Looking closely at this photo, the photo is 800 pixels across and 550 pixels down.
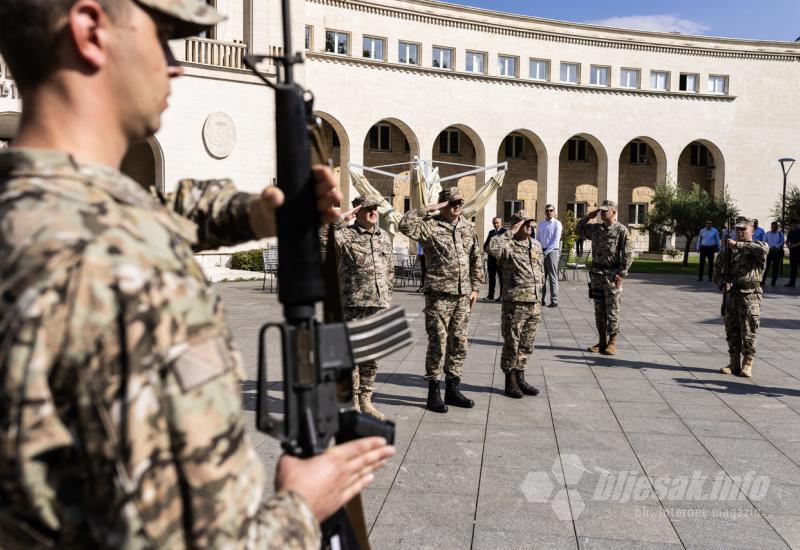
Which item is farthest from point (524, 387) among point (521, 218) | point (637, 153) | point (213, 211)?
point (637, 153)

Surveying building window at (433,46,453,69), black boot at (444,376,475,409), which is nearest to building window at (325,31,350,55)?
building window at (433,46,453,69)

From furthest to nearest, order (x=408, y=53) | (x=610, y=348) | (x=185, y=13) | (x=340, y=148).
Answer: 1. (x=408, y=53)
2. (x=340, y=148)
3. (x=610, y=348)
4. (x=185, y=13)

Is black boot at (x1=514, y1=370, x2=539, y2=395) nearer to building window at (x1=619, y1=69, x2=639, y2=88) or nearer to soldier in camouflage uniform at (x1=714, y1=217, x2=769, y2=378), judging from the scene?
soldier in camouflage uniform at (x1=714, y1=217, x2=769, y2=378)

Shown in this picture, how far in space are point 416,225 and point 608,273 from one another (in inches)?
168

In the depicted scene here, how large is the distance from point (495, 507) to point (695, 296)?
16842mm

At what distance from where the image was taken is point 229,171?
22453mm

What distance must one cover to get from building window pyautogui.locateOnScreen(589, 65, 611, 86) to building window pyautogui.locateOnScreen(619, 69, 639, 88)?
1.01 meters

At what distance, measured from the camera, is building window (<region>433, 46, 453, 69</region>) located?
3756cm

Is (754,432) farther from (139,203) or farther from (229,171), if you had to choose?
(229,171)

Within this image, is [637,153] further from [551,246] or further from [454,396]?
[454,396]

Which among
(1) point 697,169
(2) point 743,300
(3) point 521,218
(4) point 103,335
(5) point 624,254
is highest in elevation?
(1) point 697,169

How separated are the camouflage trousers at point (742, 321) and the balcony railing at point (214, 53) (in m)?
17.7

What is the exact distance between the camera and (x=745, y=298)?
877 cm

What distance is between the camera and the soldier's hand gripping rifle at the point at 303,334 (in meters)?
1.45
